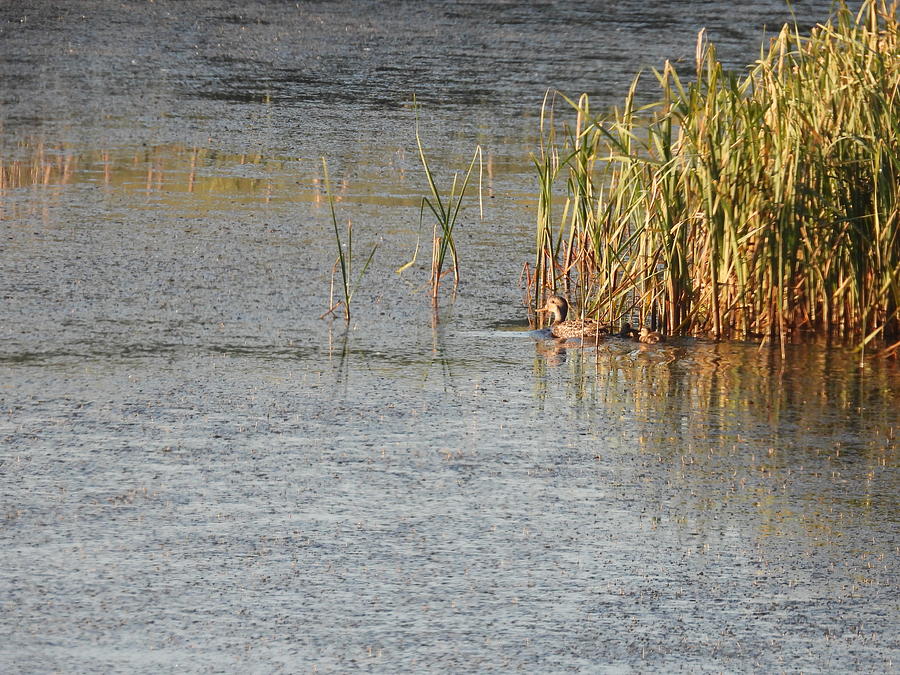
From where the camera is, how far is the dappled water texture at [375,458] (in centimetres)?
365

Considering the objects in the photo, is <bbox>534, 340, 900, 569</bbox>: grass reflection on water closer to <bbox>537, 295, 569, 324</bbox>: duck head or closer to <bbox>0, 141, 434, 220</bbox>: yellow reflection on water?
<bbox>537, 295, 569, 324</bbox>: duck head

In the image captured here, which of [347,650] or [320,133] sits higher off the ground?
[320,133]

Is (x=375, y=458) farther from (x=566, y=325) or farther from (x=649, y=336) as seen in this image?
(x=649, y=336)

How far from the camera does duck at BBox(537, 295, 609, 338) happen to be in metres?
6.47

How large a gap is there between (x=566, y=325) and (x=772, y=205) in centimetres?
91

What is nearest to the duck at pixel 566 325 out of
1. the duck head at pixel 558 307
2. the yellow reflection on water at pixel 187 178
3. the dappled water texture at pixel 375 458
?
the duck head at pixel 558 307

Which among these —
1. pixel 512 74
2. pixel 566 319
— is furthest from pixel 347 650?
pixel 512 74

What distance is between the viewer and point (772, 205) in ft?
20.7

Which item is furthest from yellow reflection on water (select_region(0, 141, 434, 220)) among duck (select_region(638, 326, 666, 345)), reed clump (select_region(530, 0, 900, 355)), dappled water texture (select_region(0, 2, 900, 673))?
duck (select_region(638, 326, 666, 345))

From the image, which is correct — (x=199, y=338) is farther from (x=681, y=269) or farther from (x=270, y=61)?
(x=270, y=61)

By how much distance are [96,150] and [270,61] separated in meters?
4.17

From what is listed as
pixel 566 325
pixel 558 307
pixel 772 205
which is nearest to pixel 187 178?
pixel 558 307

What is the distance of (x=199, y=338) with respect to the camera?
20.4ft

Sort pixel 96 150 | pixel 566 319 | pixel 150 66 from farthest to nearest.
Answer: pixel 150 66
pixel 96 150
pixel 566 319
